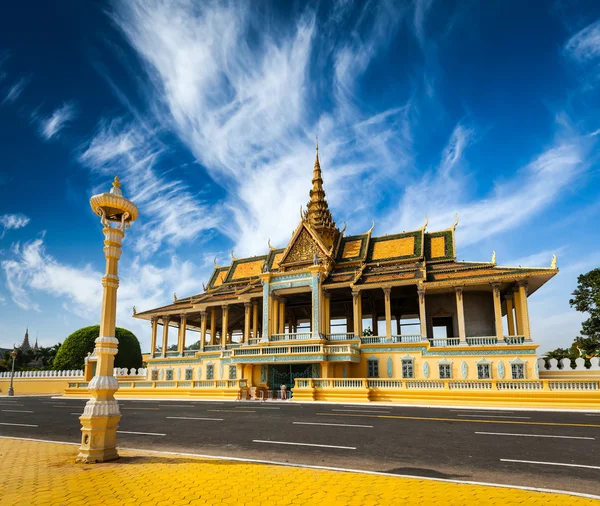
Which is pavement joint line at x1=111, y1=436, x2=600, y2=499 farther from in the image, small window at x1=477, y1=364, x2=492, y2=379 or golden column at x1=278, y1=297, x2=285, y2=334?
golden column at x1=278, y1=297, x2=285, y2=334

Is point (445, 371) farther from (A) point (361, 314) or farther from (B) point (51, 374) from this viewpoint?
(B) point (51, 374)

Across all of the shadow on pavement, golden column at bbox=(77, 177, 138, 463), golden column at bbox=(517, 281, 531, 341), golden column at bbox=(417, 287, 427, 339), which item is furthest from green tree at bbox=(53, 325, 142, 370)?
the shadow on pavement

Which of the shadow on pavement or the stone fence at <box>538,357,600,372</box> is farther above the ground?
the stone fence at <box>538,357,600,372</box>

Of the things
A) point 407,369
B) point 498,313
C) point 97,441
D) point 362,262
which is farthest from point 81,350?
point 97,441

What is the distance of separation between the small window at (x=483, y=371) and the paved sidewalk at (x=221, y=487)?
75.1 feet

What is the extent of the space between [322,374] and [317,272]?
23.9 ft

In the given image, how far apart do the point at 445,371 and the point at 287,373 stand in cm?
1015

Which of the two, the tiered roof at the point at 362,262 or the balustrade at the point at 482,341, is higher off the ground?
the tiered roof at the point at 362,262

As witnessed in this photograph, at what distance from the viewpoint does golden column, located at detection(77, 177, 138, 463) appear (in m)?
7.89

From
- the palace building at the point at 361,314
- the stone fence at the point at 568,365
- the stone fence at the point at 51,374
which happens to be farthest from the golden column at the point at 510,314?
the stone fence at the point at 51,374

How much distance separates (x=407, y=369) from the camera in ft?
94.5

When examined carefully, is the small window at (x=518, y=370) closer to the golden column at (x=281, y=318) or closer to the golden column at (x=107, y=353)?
the golden column at (x=281, y=318)

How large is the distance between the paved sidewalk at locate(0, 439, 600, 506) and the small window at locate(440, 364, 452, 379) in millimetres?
22789

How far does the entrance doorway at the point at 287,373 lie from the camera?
96.8 ft
